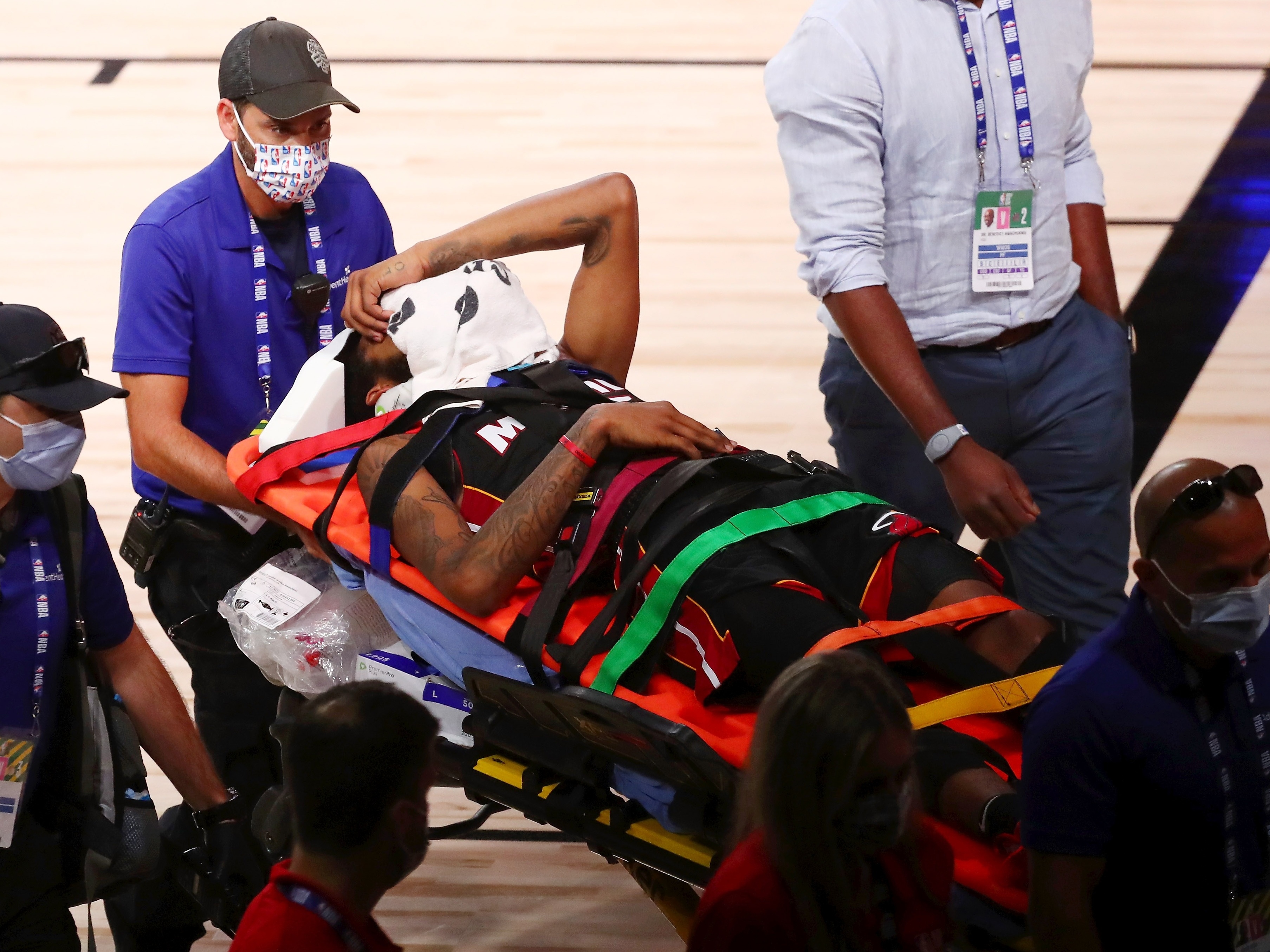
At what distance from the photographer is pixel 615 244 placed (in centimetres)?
313

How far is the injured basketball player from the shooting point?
2.25 meters

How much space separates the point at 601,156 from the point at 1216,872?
4.72 metres

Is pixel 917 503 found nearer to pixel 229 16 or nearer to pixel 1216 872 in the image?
pixel 1216 872

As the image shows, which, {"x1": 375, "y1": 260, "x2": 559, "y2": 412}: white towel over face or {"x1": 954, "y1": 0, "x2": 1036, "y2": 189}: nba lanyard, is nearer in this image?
{"x1": 954, "y1": 0, "x2": 1036, "y2": 189}: nba lanyard

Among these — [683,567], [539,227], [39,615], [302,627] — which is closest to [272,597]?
[302,627]

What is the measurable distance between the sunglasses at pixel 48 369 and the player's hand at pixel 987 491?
4.51 ft

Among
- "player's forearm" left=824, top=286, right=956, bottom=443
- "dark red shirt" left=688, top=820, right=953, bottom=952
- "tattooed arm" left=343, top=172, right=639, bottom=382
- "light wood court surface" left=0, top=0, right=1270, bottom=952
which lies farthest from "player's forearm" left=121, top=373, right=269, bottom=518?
"dark red shirt" left=688, top=820, right=953, bottom=952

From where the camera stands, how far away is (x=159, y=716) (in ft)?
7.82

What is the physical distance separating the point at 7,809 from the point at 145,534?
894 mm

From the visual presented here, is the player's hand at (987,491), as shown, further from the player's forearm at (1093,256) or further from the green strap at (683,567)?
the player's forearm at (1093,256)

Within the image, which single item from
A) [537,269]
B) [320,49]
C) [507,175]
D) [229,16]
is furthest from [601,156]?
[320,49]

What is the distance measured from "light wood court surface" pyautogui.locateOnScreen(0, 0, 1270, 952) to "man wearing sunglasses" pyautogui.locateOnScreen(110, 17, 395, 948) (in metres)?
0.56

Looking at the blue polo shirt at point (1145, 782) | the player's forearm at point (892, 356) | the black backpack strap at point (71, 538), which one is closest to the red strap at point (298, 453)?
A: the black backpack strap at point (71, 538)

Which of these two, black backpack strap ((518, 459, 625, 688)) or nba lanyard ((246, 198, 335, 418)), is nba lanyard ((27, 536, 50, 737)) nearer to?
black backpack strap ((518, 459, 625, 688))
